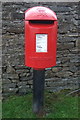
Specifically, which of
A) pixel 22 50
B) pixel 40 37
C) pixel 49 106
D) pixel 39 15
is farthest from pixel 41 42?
pixel 49 106

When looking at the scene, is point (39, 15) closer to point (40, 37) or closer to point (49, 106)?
point (40, 37)

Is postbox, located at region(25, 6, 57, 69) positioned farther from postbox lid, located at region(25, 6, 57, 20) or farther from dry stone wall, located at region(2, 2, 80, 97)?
dry stone wall, located at region(2, 2, 80, 97)

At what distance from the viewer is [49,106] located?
3727mm

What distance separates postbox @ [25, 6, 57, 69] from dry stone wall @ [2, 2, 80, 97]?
100 cm

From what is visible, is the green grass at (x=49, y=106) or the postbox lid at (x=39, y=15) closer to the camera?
the postbox lid at (x=39, y=15)

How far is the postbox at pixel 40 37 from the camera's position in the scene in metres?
3.01

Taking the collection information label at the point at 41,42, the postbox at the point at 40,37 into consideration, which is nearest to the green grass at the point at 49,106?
the postbox at the point at 40,37

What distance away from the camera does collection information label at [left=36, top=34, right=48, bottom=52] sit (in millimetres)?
3051

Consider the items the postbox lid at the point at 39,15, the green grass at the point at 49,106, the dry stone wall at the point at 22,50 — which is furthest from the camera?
the dry stone wall at the point at 22,50

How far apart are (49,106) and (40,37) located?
140 cm

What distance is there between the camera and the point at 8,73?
421 cm

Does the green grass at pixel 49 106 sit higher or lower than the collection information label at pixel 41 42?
lower

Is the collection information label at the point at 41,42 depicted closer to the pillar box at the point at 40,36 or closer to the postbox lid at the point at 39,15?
the pillar box at the point at 40,36

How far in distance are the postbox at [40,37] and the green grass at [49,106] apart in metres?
0.92
